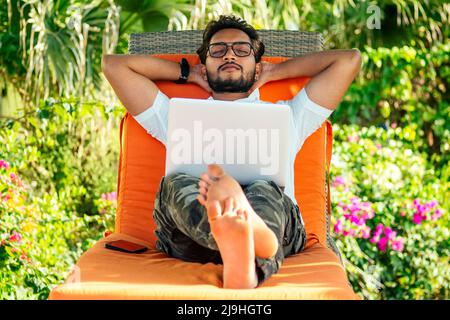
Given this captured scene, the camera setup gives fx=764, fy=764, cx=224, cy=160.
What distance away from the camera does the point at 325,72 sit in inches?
126

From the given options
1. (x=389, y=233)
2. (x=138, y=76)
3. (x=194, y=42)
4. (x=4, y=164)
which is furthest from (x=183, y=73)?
(x=389, y=233)

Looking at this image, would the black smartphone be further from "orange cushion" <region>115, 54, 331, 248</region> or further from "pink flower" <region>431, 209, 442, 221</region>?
"pink flower" <region>431, 209, 442, 221</region>

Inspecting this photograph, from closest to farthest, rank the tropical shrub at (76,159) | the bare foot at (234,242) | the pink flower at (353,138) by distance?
1. the bare foot at (234,242)
2. the pink flower at (353,138)
3. the tropical shrub at (76,159)

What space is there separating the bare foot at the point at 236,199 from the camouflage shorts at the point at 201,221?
0.23 ft

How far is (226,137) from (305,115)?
0.64m

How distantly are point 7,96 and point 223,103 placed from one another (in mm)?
3242

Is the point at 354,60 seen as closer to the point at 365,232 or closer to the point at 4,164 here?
the point at 365,232

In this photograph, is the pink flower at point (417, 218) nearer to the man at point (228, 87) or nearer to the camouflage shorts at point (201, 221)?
the man at point (228, 87)

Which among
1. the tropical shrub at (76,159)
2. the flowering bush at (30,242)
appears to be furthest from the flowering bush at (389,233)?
the tropical shrub at (76,159)

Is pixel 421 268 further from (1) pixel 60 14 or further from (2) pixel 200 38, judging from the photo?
(1) pixel 60 14

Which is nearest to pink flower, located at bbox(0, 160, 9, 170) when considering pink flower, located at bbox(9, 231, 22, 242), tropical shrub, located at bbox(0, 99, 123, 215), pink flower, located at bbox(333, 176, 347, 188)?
pink flower, located at bbox(9, 231, 22, 242)

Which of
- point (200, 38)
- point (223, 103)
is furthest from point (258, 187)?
point (200, 38)

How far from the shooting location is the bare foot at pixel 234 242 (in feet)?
6.73

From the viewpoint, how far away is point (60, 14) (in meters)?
5.20
